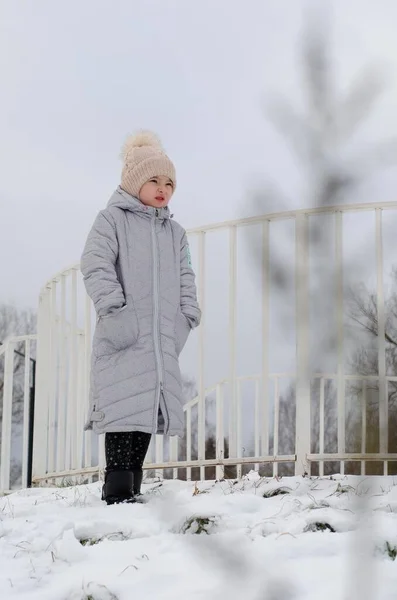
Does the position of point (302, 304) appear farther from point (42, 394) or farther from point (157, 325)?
point (42, 394)

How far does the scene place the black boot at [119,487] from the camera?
241 cm

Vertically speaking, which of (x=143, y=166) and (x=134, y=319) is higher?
(x=143, y=166)

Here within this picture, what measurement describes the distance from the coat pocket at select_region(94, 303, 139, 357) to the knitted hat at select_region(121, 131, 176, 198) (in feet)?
1.32

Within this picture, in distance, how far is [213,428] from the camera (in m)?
4.51

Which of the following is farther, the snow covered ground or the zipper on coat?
the zipper on coat

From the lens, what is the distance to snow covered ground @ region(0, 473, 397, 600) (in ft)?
4.80

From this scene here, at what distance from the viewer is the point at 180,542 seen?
1779 millimetres

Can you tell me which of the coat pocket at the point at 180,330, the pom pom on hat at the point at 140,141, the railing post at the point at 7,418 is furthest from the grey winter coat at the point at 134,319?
the railing post at the point at 7,418

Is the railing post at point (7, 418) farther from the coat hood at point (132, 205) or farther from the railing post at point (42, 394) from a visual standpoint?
the coat hood at point (132, 205)

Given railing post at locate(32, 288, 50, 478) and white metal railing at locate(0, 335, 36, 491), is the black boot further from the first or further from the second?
white metal railing at locate(0, 335, 36, 491)

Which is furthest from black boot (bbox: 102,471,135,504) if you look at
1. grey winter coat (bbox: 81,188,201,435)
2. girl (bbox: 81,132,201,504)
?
grey winter coat (bbox: 81,188,201,435)

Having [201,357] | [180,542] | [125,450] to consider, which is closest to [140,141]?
[201,357]

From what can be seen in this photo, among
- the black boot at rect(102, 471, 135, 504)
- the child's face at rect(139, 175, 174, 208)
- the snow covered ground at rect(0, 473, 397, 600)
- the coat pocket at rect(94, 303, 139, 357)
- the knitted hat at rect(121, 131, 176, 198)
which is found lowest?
the snow covered ground at rect(0, 473, 397, 600)

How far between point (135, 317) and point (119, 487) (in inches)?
19.1
